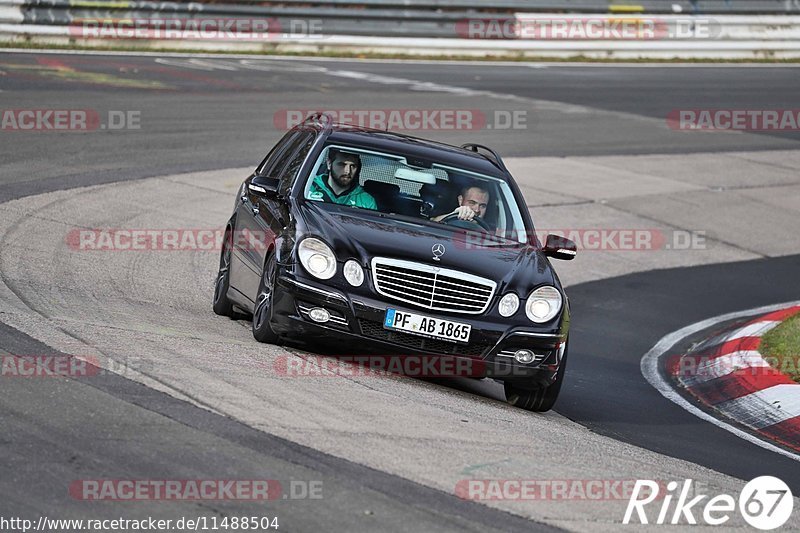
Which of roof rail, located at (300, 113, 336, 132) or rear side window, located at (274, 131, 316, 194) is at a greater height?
roof rail, located at (300, 113, 336, 132)

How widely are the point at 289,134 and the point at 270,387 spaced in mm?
3808

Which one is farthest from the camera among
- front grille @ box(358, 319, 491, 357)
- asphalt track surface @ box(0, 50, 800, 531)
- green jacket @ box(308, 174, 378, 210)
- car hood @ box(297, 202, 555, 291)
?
green jacket @ box(308, 174, 378, 210)

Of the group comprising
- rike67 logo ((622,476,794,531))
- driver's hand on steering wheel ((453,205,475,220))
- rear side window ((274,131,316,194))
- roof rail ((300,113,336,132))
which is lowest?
rike67 logo ((622,476,794,531))

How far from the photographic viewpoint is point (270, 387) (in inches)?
295

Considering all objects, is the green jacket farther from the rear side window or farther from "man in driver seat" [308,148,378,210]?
the rear side window

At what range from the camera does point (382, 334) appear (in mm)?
8352

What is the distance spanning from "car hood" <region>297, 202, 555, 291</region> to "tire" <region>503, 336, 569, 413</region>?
634 millimetres

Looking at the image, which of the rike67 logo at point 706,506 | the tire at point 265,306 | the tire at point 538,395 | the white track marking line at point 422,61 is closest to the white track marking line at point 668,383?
the tire at point 538,395

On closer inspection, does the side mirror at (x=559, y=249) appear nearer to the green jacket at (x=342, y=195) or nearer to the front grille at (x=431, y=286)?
the front grille at (x=431, y=286)

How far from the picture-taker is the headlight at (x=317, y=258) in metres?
8.43

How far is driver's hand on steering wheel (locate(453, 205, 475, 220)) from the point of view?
955cm

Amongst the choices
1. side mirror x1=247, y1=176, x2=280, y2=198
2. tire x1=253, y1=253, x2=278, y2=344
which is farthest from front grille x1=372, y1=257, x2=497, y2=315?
side mirror x1=247, y1=176, x2=280, y2=198

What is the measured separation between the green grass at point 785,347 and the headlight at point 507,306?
3047mm

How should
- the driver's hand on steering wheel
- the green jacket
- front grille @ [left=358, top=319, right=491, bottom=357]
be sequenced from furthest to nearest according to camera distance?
1. the driver's hand on steering wheel
2. the green jacket
3. front grille @ [left=358, top=319, right=491, bottom=357]
